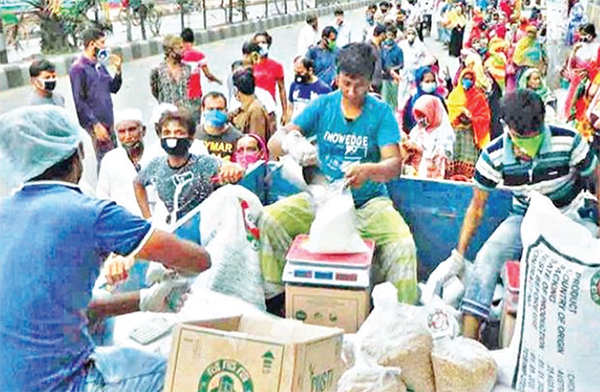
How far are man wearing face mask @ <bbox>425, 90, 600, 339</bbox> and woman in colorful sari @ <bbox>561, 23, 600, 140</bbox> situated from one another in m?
1.77

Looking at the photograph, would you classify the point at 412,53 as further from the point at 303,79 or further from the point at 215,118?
the point at 215,118

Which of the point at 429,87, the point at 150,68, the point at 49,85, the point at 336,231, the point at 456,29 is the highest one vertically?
the point at 49,85

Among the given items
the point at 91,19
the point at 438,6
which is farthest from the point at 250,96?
the point at 438,6

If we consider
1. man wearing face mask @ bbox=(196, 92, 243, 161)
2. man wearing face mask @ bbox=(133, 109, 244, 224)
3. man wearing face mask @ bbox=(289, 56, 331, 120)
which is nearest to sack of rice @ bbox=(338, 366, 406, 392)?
man wearing face mask @ bbox=(133, 109, 244, 224)

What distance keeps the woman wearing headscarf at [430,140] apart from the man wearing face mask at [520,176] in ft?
5.03

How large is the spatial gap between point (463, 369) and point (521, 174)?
90cm

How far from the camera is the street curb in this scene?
12312 millimetres

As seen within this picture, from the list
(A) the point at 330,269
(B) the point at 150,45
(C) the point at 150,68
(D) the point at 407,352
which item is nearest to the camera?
(D) the point at 407,352

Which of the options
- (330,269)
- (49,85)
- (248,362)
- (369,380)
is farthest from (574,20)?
(248,362)

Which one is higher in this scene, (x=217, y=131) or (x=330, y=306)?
(x=217, y=131)

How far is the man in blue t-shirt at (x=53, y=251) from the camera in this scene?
206cm

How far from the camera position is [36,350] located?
6.89 feet

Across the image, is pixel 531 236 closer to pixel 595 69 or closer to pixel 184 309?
pixel 184 309

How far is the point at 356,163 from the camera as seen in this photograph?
11.1ft
